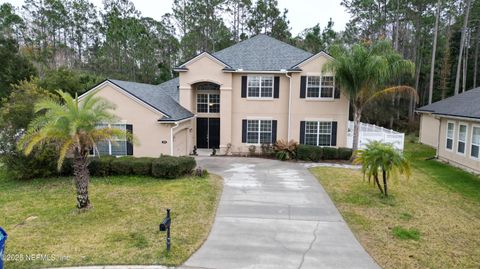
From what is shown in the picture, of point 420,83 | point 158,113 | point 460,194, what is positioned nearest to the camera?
point 460,194

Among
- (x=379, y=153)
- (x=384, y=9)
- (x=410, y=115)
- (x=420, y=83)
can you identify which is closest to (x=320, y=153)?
(x=379, y=153)

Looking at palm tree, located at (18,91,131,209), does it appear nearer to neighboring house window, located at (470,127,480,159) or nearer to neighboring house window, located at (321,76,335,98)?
neighboring house window, located at (321,76,335,98)

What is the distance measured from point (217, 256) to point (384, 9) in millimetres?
36556

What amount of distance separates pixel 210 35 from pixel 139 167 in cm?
2670

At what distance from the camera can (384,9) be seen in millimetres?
33719

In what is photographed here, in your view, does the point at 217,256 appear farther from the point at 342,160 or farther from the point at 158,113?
the point at 342,160

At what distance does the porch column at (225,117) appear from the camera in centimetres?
1858

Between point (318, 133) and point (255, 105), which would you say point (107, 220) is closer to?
point (255, 105)

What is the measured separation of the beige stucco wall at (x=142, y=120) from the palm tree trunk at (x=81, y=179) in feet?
21.1

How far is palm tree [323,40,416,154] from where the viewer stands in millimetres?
15422

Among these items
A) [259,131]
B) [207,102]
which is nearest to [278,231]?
[259,131]

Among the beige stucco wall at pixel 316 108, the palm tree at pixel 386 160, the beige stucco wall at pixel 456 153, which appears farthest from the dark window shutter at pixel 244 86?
the beige stucco wall at pixel 456 153

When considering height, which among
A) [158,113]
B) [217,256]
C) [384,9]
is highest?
[384,9]

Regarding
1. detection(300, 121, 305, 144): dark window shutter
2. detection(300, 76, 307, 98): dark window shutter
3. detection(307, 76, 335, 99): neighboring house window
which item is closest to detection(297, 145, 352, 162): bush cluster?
detection(300, 121, 305, 144): dark window shutter
